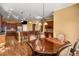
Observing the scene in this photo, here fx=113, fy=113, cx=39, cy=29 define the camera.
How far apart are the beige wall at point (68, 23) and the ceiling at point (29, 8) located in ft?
0.22

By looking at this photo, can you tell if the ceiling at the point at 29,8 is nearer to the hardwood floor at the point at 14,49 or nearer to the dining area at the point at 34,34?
the dining area at the point at 34,34

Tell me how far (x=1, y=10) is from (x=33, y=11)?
339mm

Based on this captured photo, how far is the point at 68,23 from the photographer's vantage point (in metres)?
1.20

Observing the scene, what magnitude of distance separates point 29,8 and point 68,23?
444 millimetres

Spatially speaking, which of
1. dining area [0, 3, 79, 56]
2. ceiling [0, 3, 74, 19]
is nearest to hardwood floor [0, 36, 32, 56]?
dining area [0, 3, 79, 56]

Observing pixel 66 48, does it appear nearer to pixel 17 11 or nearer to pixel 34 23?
pixel 34 23

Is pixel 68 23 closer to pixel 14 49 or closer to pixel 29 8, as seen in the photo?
pixel 29 8

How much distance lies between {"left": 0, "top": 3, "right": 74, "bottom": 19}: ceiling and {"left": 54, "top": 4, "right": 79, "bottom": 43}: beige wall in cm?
7

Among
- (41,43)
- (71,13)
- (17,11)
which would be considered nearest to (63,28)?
(71,13)

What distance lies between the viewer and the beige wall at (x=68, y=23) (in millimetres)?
1195

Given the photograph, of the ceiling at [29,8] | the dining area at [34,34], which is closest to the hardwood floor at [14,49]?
the dining area at [34,34]

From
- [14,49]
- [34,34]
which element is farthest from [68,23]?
[14,49]

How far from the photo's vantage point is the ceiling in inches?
47.3

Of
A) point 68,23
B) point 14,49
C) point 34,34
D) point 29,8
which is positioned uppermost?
point 29,8
